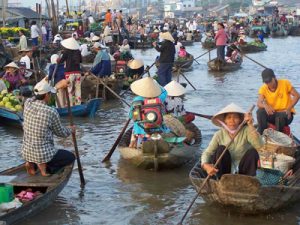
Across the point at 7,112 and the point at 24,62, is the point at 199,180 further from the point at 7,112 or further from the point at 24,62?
the point at 24,62

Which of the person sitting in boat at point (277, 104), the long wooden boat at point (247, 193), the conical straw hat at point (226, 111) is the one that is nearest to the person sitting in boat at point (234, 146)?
the conical straw hat at point (226, 111)

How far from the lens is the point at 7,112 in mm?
10547

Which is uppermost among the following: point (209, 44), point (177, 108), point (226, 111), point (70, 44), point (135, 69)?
point (70, 44)

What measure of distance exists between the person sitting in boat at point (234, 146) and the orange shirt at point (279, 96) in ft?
6.29

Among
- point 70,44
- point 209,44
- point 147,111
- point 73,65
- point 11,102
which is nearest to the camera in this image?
point 147,111

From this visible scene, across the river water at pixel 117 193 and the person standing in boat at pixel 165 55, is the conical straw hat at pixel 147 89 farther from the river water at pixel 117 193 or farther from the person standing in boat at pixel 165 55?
the person standing in boat at pixel 165 55

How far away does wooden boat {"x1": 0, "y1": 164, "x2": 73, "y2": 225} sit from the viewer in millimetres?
5571

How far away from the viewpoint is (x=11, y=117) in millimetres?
10555

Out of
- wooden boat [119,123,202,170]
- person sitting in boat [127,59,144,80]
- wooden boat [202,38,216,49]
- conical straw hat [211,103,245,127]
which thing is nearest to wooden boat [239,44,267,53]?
wooden boat [202,38,216,49]

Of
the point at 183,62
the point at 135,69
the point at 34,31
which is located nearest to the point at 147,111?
the point at 135,69

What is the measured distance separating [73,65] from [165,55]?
8.07 ft

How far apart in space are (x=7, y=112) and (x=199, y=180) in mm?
5531

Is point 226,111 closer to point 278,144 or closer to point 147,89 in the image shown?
point 278,144

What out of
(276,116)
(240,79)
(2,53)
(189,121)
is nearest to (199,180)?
(276,116)
